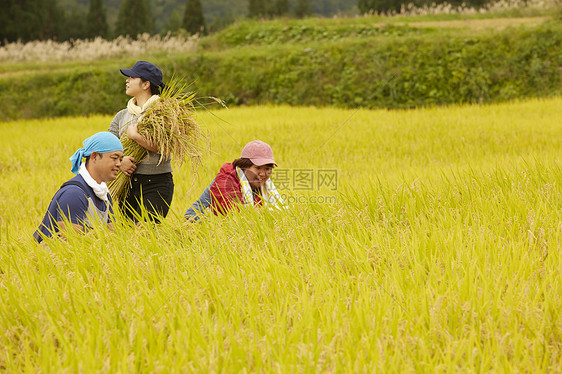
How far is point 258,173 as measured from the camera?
3352 millimetres

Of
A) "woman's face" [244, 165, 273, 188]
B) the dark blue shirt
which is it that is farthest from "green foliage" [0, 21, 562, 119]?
the dark blue shirt

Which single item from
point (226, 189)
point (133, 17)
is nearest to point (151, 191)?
point (226, 189)

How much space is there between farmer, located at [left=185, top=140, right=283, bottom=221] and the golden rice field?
300mm

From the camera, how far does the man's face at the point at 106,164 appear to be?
9.61 ft

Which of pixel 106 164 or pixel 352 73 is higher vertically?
pixel 352 73

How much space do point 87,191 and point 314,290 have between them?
1.60m

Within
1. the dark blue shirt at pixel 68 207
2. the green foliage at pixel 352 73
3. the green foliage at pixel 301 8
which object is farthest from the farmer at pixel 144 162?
the green foliage at pixel 301 8

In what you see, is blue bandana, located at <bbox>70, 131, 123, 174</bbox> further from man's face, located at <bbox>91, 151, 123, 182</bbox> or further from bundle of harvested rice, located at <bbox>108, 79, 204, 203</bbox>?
bundle of harvested rice, located at <bbox>108, 79, 204, 203</bbox>

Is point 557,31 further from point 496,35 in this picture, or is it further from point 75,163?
point 75,163

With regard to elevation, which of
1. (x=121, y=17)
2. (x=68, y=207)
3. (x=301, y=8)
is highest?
(x=301, y=8)

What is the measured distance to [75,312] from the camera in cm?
187

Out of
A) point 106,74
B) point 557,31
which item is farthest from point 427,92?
point 106,74

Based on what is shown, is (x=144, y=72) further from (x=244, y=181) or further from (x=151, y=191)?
(x=244, y=181)

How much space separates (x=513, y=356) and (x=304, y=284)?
745 millimetres
